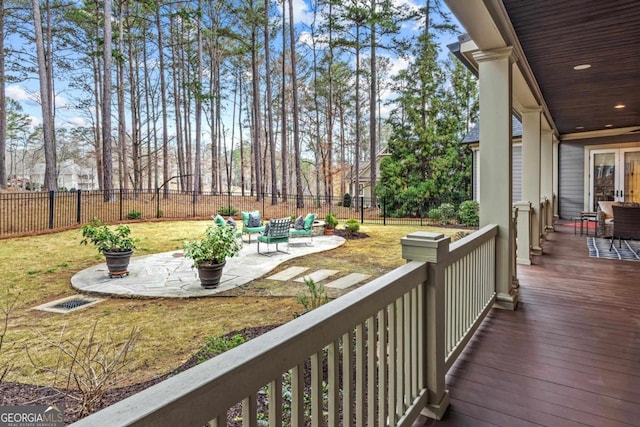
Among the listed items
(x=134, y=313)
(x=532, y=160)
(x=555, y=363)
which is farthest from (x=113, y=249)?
(x=532, y=160)

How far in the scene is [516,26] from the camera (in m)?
3.11

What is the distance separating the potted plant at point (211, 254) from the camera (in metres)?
5.13

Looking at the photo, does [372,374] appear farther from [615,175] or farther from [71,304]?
[615,175]

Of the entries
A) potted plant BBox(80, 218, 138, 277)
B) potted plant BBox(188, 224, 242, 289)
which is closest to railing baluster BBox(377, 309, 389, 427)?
potted plant BBox(188, 224, 242, 289)

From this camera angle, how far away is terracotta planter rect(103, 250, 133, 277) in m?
5.59

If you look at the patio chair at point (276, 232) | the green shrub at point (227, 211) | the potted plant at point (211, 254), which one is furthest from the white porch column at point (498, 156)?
the green shrub at point (227, 211)

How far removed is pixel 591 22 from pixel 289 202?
586 inches

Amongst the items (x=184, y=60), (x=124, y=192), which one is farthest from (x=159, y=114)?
(x=124, y=192)

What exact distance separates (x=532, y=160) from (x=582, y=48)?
95.9 inches

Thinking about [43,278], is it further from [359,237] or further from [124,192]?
[124,192]

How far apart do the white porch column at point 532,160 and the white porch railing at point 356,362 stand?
12.7ft

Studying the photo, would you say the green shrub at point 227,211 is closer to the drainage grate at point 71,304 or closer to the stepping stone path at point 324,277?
the stepping stone path at point 324,277

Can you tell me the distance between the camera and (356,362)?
1.26 m

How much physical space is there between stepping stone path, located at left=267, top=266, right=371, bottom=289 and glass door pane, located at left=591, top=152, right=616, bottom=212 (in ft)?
28.2
